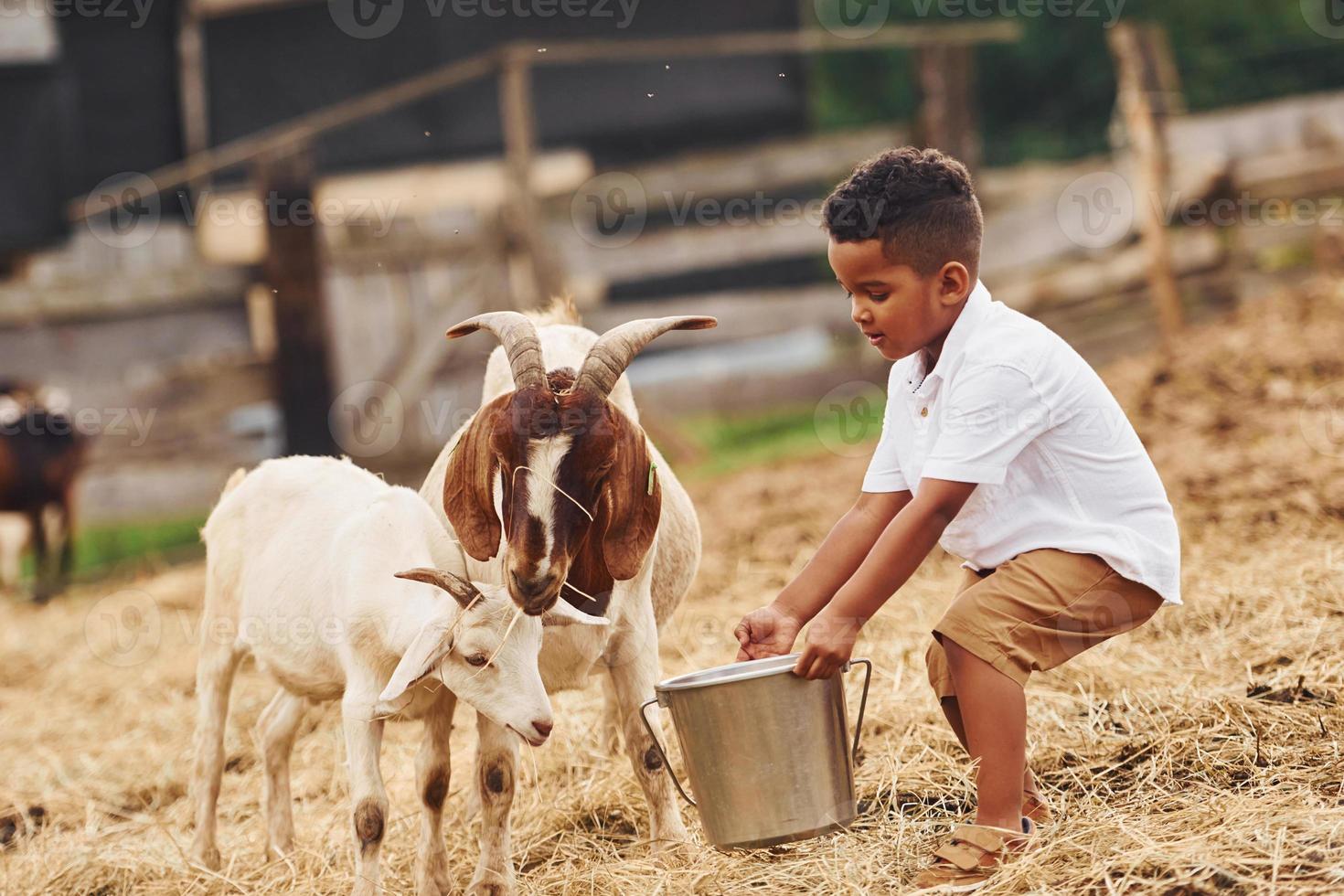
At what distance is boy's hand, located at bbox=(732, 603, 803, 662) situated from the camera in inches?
145

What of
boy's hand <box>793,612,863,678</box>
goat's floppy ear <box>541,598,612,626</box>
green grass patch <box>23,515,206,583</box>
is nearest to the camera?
boy's hand <box>793,612,863,678</box>

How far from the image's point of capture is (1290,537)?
6273 mm

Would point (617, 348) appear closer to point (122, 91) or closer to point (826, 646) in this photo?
point (826, 646)

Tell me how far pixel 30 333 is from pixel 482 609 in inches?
417

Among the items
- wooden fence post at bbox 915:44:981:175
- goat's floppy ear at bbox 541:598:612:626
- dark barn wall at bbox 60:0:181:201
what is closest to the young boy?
goat's floppy ear at bbox 541:598:612:626

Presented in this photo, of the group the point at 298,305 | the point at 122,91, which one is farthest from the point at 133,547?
the point at 122,91

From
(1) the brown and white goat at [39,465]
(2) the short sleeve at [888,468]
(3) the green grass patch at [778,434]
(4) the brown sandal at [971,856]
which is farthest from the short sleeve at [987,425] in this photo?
(1) the brown and white goat at [39,465]

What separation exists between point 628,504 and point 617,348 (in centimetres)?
44

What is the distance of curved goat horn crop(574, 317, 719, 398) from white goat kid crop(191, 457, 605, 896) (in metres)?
0.65

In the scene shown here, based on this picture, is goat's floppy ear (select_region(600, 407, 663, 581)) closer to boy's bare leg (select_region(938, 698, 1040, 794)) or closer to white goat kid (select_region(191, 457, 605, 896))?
white goat kid (select_region(191, 457, 605, 896))

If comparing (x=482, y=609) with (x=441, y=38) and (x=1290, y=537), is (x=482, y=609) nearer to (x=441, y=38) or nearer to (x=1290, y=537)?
(x=1290, y=537)

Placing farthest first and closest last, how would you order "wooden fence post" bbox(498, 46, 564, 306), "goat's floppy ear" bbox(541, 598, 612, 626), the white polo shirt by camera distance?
"wooden fence post" bbox(498, 46, 564, 306), "goat's floppy ear" bbox(541, 598, 612, 626), the white polo shirt

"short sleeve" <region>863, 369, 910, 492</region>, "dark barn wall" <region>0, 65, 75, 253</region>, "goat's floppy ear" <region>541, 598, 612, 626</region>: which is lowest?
"goat's floppy ear" <region>541, 598, 612, 626</region>

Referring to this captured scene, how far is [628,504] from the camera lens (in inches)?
159
